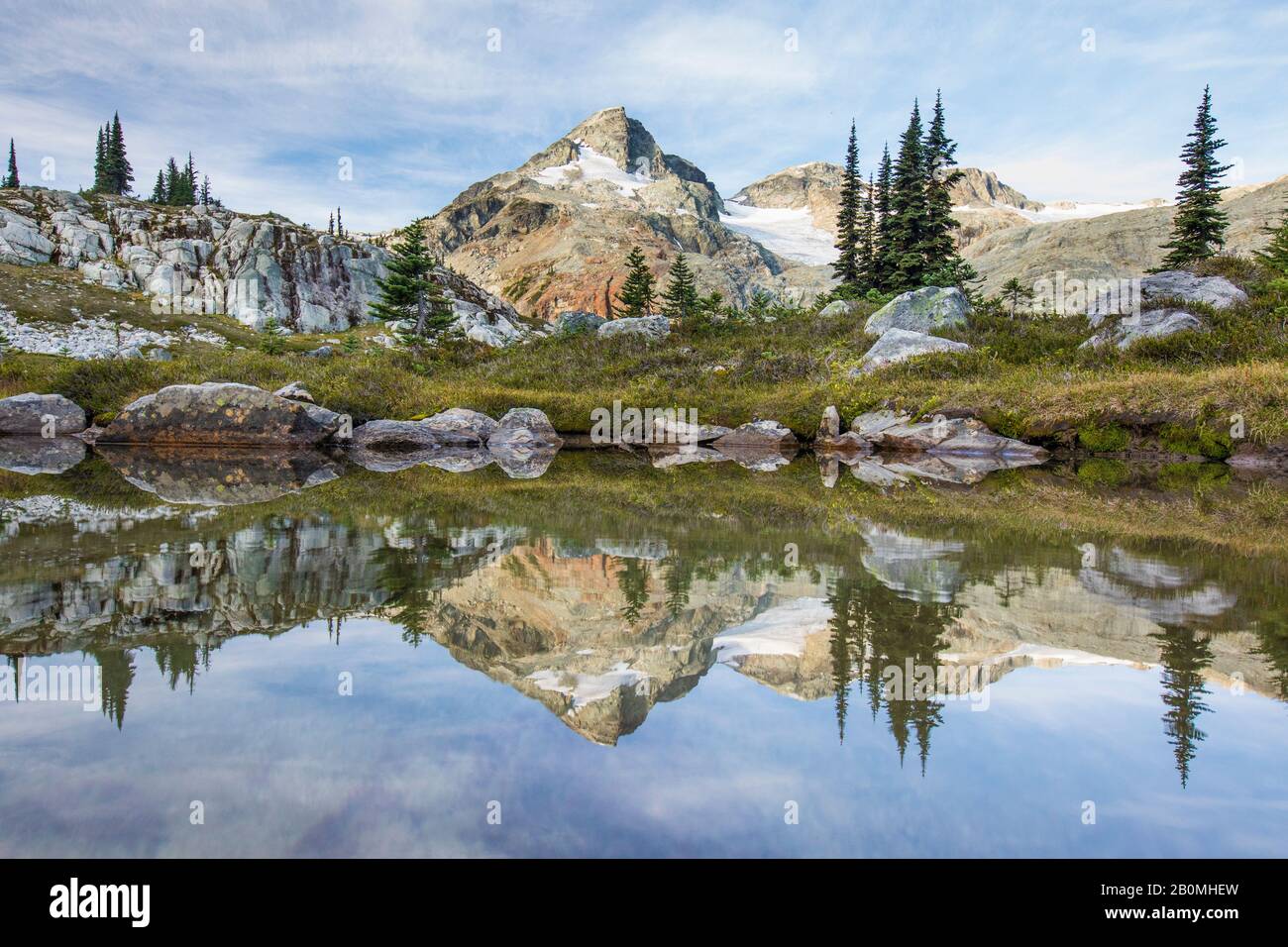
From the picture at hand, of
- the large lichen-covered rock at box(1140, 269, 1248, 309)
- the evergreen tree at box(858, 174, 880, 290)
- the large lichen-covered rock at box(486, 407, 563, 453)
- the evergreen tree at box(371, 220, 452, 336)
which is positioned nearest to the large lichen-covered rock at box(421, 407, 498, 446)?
the large lichen-covered rock at box(486, 407, 563, 453)

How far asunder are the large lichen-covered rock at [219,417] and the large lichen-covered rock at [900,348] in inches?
740

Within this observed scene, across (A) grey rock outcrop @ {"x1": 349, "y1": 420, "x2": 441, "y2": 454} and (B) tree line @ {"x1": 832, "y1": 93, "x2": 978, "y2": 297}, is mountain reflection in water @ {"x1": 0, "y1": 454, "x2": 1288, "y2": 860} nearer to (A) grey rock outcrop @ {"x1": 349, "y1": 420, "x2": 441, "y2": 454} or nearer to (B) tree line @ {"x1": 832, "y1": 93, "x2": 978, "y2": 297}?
(A) grey rock outcrop @ {"x1": 349, "y1": 420, "x2": 441, "y2": 454}

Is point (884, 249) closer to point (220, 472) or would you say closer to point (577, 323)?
point (577, 323)

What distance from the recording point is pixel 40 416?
22.7 m

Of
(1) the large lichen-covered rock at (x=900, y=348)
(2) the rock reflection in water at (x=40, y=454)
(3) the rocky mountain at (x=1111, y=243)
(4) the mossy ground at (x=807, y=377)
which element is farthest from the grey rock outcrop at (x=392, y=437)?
(3) the rocky mountain at (x=1111, y=243)

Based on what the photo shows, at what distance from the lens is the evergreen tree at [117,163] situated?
85.7 m

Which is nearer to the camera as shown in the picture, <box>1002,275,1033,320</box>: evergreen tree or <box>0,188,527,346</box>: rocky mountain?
<box>1002,275,1033,320</box>: evergreen tree

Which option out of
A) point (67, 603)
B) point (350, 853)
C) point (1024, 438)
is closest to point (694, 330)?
point (1024, 438)

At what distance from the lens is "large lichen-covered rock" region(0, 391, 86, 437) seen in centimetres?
2227

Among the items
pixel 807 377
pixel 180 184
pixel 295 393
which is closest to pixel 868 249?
pixel 807 377

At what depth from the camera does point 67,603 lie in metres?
4.73

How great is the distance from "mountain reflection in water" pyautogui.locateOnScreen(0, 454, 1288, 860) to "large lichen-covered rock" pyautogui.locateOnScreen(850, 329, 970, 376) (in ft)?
60.3

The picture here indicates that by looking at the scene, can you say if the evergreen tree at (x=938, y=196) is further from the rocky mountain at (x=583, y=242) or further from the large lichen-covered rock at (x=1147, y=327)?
the rocky mountain at (x=583, y=242)
